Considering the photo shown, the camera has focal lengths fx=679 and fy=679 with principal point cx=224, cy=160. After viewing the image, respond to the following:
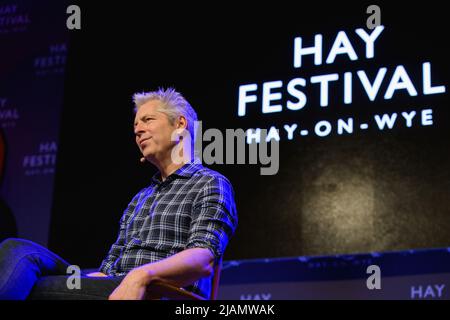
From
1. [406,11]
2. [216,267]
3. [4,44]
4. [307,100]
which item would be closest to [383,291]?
[307,100]

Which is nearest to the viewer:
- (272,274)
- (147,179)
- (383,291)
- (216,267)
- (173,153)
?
(216,267)

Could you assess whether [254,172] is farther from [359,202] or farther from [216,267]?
[216,267]

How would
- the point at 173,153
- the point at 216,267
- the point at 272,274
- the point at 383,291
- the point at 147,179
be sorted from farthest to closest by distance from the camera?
the point at 147,179 < the point at 272,274 < the point at 383,291 < the point at 173,153 < the point at 216,267

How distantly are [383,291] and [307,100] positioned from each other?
3.56 ft

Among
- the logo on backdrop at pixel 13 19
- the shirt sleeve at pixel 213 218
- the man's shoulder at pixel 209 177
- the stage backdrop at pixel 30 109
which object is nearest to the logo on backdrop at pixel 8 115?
the stage backdrop at pixel 30 109

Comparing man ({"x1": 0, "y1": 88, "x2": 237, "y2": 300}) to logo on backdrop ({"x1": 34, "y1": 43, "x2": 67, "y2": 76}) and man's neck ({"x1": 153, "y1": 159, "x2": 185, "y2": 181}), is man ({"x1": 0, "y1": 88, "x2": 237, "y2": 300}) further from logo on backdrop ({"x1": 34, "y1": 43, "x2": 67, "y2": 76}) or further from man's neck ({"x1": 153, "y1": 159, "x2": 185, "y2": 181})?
logo on backdrop ({"x1": 34, "y1": 43, "x2": 67, "y2": 76})

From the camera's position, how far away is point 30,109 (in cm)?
439

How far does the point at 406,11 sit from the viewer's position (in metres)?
3.65

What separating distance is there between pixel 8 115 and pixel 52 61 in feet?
1.49

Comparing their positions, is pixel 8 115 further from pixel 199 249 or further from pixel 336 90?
pixel 199 249

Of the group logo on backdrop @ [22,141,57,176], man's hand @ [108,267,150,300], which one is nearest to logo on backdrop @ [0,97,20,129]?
logo on backdrop @ [22,141,57,176]

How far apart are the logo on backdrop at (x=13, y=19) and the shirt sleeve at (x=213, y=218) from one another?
9.92ft

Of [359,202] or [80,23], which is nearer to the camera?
[359,202]

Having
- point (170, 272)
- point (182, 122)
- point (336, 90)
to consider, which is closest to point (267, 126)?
point (336, 90)
